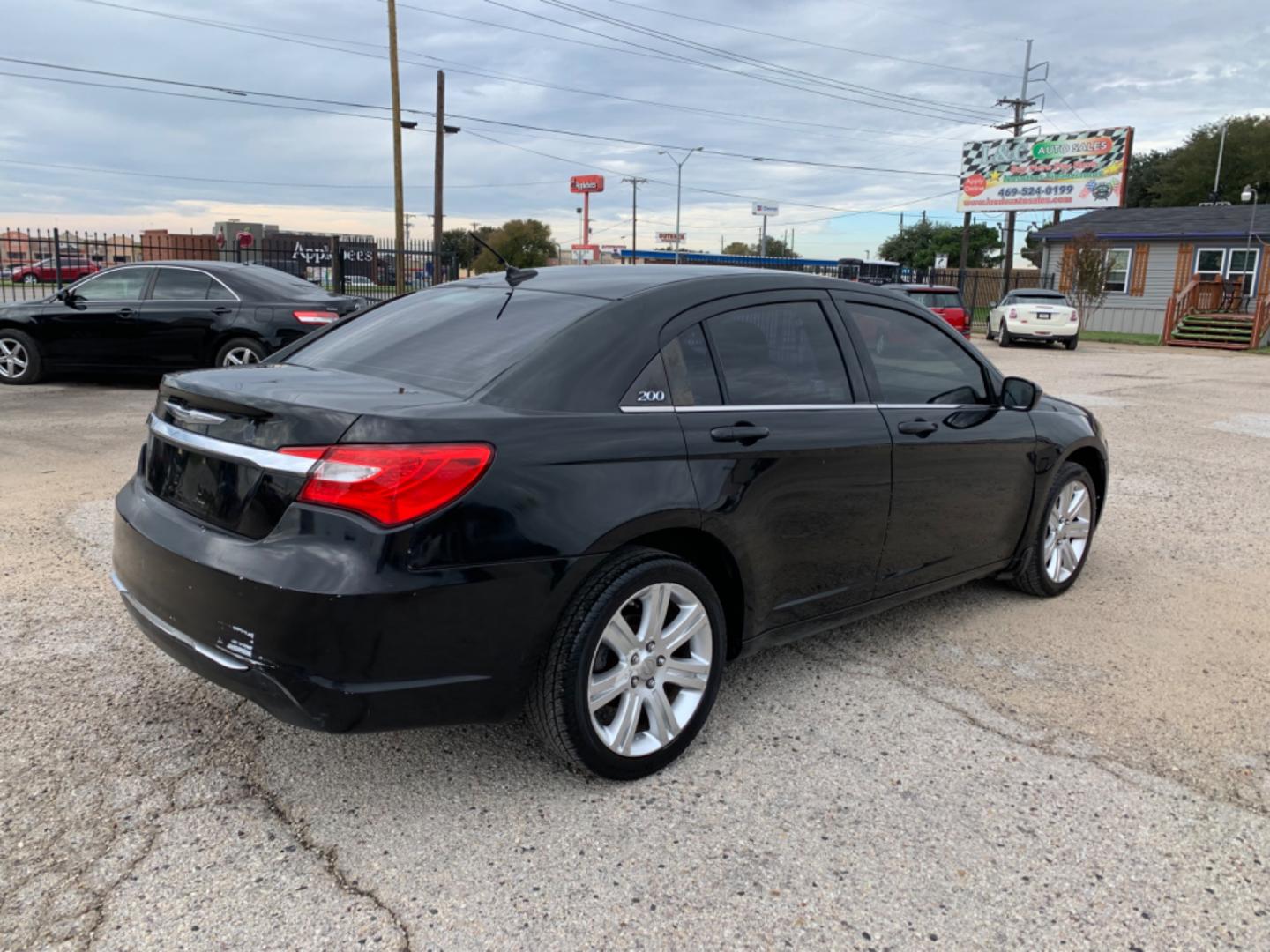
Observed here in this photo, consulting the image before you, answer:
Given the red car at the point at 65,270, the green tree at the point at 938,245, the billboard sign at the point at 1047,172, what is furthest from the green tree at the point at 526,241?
the red car at the point at 65,270

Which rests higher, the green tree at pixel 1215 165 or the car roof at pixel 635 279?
the green tree at pixel 1215 165

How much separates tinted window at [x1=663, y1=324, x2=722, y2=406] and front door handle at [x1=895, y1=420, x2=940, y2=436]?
95cm

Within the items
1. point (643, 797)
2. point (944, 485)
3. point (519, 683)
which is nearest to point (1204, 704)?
point (944, 485)

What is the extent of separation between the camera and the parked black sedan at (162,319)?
430 inches

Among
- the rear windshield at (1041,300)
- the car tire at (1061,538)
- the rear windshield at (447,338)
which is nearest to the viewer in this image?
the rear windshield at (447,338)

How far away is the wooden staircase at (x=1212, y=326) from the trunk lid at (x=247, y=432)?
29873mm

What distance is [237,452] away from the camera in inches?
107

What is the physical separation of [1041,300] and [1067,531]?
2249 cm

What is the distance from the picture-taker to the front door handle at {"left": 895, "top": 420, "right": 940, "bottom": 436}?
3.82 meters

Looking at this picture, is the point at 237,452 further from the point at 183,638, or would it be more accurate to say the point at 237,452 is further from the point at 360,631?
the point at 360,631

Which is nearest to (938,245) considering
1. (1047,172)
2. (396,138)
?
(1047,172)

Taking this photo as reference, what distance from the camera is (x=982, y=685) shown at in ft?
12.5

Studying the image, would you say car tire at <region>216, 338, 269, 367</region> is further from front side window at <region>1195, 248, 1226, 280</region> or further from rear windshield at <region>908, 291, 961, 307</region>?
front side window at <region>1195, 248, 1226, 280</region>

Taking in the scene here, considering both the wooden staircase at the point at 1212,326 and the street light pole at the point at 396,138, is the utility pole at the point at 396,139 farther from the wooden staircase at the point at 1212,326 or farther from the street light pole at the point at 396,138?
the wooden staircase at the point at 1212,326
